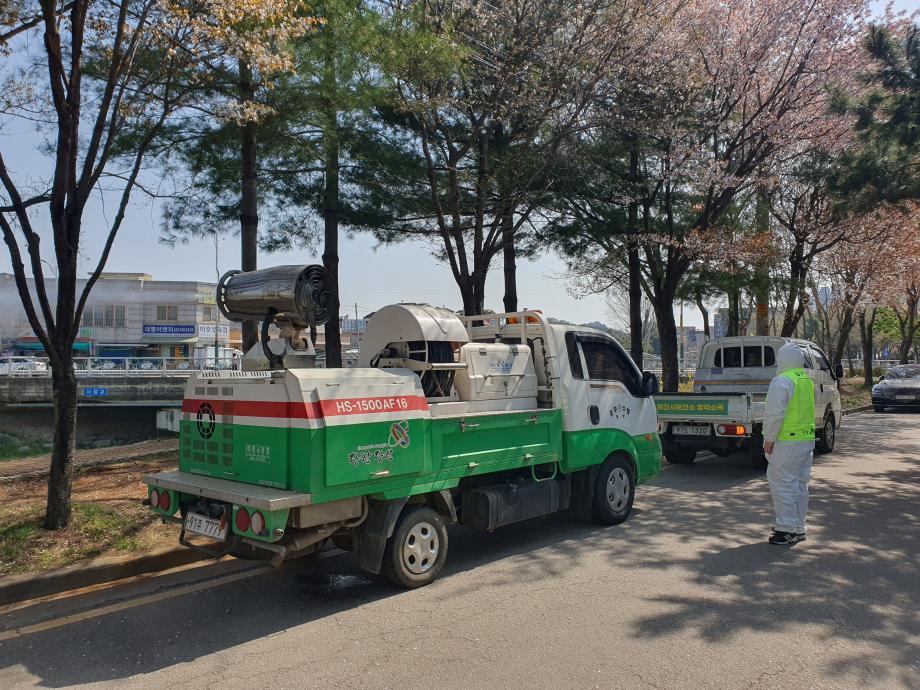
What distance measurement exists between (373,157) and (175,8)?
445 cm

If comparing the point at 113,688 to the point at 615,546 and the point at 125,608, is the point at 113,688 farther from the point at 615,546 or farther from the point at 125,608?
the point at 615,546

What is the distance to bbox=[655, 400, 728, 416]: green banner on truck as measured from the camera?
10188 millimetres

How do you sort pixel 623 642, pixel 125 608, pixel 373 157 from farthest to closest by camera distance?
pixel 373 157 < pixel 125 608 < pixel 623 642

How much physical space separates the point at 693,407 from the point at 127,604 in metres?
8.14

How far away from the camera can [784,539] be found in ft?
21.3

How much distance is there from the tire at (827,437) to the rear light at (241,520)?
11.2 metres

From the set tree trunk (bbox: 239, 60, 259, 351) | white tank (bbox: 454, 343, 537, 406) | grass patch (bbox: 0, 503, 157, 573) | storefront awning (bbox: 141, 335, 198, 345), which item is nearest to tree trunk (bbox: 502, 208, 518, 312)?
tree trunk (bbox: 239, 60, 259, 351)

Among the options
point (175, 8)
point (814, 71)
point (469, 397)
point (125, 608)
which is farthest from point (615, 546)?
point (814, 71)

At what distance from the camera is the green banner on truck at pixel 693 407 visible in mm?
10188

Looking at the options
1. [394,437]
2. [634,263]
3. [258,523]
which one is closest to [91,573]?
[258,523]

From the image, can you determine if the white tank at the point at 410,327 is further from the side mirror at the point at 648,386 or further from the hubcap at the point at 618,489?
the side mirror at the point at 648,386

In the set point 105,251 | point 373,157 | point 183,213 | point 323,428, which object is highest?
point 373,157

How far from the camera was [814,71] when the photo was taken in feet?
47.5

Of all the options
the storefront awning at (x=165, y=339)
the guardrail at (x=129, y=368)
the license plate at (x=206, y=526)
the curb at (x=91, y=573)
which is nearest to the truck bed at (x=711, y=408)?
the curb at (x=91, y=573)
